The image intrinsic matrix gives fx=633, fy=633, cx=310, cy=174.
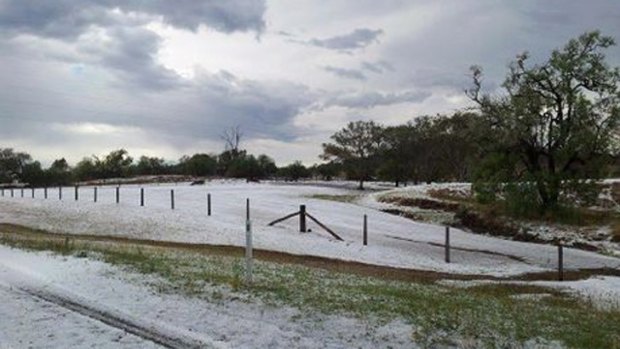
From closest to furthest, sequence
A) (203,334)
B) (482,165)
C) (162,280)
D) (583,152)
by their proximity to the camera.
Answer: (203,334) < (162,280) < (583,152) < (482,165)

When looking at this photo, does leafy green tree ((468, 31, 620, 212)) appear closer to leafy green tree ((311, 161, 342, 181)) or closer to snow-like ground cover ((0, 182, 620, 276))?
snow-like ground cover ((0, 182, 620, 276))

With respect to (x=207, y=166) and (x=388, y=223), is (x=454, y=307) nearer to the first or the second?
(x=388, y=223)

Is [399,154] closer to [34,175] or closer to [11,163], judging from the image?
[34,175]

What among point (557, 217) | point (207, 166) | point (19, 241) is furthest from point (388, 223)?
point (207, 166)

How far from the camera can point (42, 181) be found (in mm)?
105812

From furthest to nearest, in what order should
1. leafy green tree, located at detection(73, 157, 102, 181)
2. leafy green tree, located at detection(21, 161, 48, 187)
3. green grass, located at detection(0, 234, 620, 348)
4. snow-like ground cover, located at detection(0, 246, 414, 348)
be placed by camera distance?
1. leafy green tree, located at detection(73, 157, 102, 181)
2. leafy green tree, located at detection(21, 161, 48, 187)
3. green grass, located at detection(0, 234, 620, 348)
4. snow-like ground cover, located at detection(0, 246, 414, 348)

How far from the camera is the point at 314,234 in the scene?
31469 mm

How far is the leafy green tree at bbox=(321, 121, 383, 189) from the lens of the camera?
3570 inches

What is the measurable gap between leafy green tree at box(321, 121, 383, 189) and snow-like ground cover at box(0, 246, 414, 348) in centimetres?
7959

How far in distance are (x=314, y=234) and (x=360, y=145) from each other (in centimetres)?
6012

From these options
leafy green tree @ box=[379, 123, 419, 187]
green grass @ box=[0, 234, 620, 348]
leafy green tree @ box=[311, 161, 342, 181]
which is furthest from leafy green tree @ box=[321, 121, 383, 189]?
green grass @ box=[0, 234, 620, 348]

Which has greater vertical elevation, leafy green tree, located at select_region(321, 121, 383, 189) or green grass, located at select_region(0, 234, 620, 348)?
leafy green tree, located at select_region(321, 121, 383, 189)

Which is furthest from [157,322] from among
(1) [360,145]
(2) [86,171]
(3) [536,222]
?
(2) [86,171]

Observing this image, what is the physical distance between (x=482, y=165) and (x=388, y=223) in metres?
7.11
